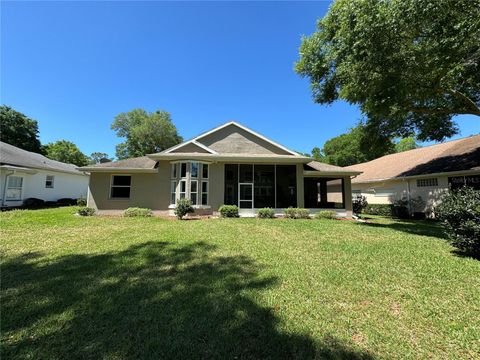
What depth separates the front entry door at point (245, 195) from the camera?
15461mm

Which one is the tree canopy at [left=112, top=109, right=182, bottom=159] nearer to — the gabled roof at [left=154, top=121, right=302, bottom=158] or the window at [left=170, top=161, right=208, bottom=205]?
the gabled roof at [left=154, top=121, right=302, bottom=158]

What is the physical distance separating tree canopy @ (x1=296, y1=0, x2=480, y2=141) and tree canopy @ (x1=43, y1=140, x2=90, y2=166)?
1822 inches

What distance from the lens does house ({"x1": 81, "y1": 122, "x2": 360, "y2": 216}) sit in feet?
48.8

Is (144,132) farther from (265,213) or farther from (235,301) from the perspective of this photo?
(235,301)

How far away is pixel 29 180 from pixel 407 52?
26039mm

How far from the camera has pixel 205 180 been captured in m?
15.1

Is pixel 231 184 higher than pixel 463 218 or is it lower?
higher

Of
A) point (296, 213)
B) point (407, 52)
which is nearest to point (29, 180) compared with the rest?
point (296, 213)

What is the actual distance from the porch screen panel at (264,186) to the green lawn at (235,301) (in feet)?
25.7

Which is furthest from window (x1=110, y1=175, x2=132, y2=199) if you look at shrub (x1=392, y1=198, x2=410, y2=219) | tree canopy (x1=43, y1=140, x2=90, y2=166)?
tree canopy (x1=43, y1=140, x2=90, y2=166)

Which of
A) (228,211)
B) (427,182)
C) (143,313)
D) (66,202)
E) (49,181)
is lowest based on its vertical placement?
(143,313)

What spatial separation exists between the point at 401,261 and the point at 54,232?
11443 mm

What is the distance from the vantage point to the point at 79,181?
25859 mm

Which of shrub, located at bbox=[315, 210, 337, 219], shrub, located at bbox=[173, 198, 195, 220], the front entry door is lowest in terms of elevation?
shrub, located at bbox=[315, 210, 337, 219]
